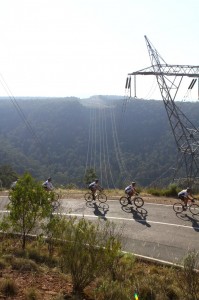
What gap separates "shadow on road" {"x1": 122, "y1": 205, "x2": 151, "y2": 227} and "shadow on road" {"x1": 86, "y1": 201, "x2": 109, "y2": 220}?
39.4 inches

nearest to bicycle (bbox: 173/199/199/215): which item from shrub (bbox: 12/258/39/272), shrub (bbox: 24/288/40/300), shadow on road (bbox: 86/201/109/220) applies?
shadow on road (bbox: 86/201/109/220)

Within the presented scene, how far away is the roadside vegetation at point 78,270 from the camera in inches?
282

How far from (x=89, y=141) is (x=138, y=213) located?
131376 mm

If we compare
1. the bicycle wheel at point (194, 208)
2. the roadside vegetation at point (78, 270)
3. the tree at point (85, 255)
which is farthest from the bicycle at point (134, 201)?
the tree at point (85, 255)

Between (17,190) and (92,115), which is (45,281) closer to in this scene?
(17,190)

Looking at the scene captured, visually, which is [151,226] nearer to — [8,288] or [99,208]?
[99,208]

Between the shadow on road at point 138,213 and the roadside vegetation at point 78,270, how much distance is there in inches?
231

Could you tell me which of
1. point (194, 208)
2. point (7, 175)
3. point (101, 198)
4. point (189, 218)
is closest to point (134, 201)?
point (101, 198)

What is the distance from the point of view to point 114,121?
16375cm

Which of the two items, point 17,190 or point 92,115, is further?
point 92,115

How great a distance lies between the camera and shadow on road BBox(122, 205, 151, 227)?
55.3 feet

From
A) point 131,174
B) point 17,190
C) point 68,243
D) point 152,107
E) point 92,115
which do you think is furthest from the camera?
point 92,115

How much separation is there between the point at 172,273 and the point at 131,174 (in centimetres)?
10326

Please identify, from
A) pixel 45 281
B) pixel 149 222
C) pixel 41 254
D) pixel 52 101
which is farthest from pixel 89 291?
pixel 52 101
